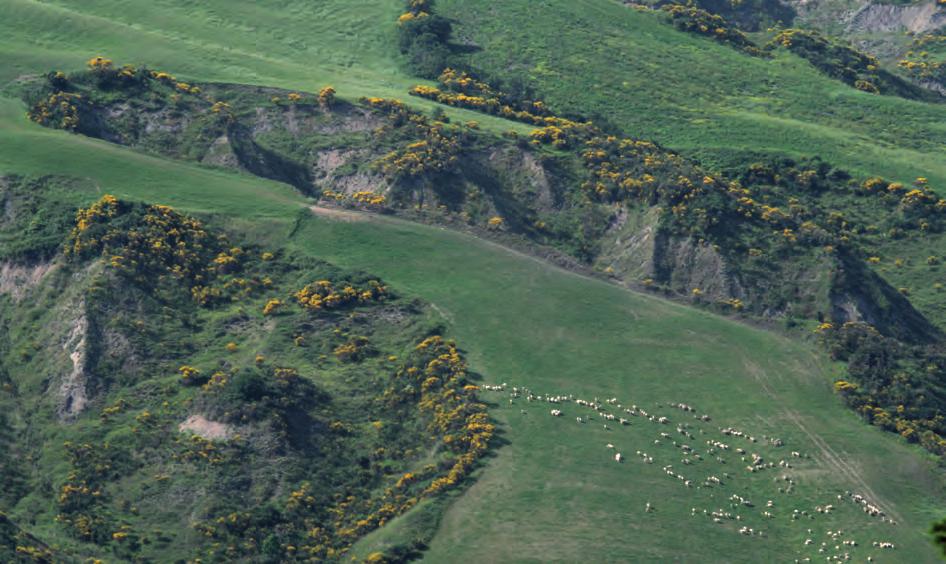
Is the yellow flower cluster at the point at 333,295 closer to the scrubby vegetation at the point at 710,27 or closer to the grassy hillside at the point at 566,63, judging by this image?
the grassy hillside at the point at 566,63

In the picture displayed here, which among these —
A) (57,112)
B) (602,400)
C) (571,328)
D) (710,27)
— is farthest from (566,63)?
(602,400)

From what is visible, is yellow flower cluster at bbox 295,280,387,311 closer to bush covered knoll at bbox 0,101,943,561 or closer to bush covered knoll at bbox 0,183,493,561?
bush covered knoll at bbox 0,183,493,561

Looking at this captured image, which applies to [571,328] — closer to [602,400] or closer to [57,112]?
[602,400]

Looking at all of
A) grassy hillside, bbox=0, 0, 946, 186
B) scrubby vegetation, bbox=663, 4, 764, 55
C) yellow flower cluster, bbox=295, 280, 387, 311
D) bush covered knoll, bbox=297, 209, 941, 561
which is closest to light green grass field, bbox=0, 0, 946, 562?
bush covered knoll, bbox=297, 209, 941, 561

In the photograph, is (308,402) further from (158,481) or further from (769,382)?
(769,382)

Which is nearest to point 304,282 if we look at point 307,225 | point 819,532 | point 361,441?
point 307,225

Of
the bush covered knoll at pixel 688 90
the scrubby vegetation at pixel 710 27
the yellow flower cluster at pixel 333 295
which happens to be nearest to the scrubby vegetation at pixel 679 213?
the yellow flower cluster at pixel 333 295
